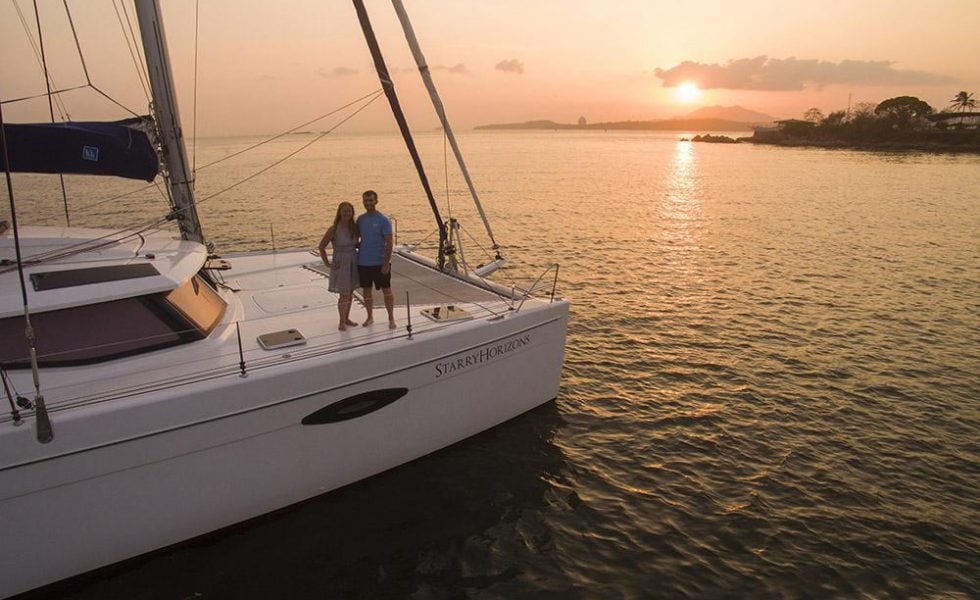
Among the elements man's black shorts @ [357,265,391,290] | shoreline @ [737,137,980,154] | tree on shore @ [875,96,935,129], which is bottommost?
man's black shorts @ [357,265,391,290]

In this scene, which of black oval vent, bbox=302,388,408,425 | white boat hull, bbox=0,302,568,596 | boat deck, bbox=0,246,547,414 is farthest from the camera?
black oval vent, bbox=302,388,408,425

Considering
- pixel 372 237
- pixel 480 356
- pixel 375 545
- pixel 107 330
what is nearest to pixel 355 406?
pixel 375 545

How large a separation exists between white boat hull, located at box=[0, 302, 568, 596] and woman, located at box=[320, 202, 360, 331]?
102 centimetres

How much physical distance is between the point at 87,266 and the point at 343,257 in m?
3.05

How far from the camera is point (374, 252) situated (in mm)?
6816

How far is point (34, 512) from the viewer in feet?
15.4

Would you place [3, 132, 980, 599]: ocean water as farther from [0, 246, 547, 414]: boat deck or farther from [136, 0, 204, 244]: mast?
[136, 0, 204, 244]: mast

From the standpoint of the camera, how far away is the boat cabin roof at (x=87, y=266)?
5676 mm

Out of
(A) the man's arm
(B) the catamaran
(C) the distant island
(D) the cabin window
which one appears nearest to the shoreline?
(C) the distant island

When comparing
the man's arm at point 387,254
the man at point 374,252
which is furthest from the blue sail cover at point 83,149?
the man's arm at point 387,254

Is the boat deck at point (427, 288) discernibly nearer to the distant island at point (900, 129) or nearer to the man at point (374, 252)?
the man at point (374, 252)

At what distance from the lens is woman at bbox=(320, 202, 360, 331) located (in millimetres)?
6715

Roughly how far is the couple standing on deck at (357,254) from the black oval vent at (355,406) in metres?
0.97

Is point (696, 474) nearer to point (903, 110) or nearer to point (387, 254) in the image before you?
point (387, 254)
